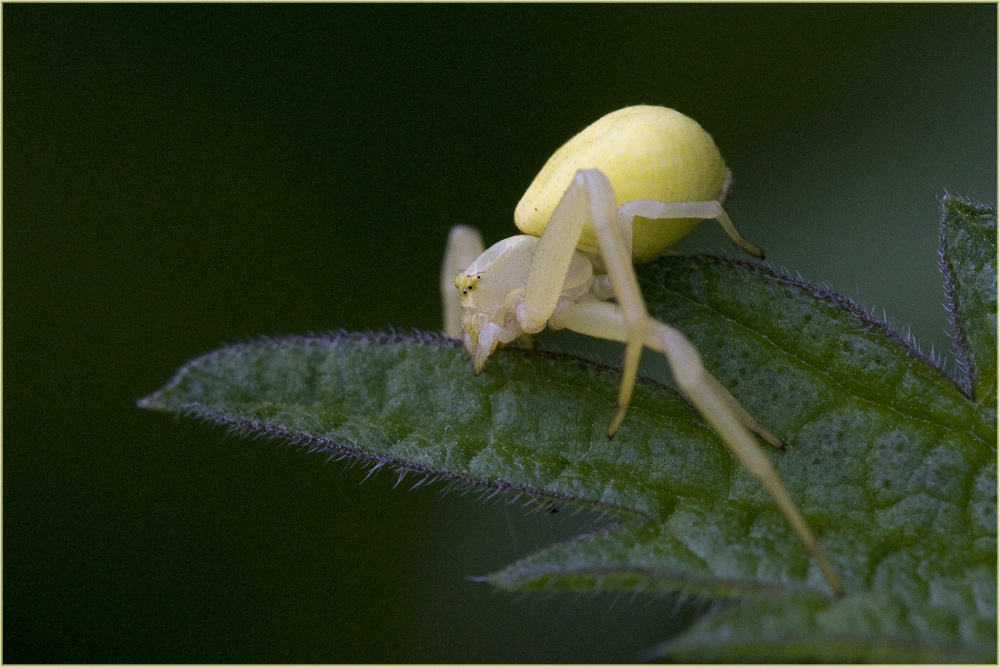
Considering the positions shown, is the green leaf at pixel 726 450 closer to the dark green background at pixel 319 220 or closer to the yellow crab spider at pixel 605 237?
the yellow crab spider at pixel 605 237

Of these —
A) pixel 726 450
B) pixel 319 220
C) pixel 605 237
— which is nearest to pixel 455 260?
pixel 319 220

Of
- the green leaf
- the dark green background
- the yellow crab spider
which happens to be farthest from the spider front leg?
the green leaf

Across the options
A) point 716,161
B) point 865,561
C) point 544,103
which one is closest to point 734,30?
point 544,103

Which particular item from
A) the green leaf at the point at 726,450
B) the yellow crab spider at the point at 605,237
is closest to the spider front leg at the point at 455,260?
the yellow crab spider at the point at 605,237

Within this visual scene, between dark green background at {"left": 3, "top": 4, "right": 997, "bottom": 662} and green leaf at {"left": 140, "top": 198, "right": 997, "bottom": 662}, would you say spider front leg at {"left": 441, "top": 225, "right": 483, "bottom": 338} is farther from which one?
green leaf at {"left": 140, "top": 198, "right": 997, "bottom": 662}

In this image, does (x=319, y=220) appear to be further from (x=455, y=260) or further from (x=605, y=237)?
(x=605, y=237)

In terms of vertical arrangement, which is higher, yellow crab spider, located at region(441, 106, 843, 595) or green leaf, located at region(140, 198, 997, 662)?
yellow crab spider, located at region(441, 106, 843, 595)
